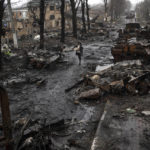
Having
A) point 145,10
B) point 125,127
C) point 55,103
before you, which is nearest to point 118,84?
point 125,127

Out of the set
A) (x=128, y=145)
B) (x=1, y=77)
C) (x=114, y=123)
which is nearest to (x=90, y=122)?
(x=114, y=123)

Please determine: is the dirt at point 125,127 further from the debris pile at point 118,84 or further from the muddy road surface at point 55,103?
the debris pile at point 118,84

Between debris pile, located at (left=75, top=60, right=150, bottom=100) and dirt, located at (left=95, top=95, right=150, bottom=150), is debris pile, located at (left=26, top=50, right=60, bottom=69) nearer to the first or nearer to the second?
debris pile, located at (left=75, top=60, right=150, bottom=100)

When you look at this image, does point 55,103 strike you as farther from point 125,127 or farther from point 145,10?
point 145,10

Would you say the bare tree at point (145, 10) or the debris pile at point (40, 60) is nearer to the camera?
the debris pile at point (40, 60)

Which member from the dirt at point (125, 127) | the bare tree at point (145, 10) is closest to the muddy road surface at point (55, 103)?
the dirt at point (125, 127)

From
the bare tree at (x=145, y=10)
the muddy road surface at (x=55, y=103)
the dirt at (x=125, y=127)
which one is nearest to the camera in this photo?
the dirt at (x=125, y=127)

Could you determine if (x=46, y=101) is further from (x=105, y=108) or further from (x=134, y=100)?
(x=134, y=100)

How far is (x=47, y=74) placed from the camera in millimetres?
9469

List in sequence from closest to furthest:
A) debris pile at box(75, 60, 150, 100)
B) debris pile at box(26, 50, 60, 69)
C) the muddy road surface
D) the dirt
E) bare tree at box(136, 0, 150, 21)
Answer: the dirt → the muddy road surface → debris pile at box(75, 60, 150, 100) → debris pile at box(26, 50, 60, 69) → bare tree at box(136, 0, 150, 21)

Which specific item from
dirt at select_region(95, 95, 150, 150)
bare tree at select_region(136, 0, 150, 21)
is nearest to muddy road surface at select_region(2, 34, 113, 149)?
dirt at select_region(95, 95, 150, 150)

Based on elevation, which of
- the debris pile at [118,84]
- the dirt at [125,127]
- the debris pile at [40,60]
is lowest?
the dirt at [125,127]

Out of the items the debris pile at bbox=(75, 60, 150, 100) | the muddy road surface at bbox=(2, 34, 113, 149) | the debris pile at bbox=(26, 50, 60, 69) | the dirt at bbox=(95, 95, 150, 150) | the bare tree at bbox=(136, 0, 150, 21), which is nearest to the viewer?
the dirt at bbox=(95, 95, 150, 150)

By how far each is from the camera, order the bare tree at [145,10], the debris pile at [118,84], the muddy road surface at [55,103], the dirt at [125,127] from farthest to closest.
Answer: the bare tree at [145,10] < the debris pile at [118,84] < the muddy road surface at [55,103] < the dirt at [125,127]
